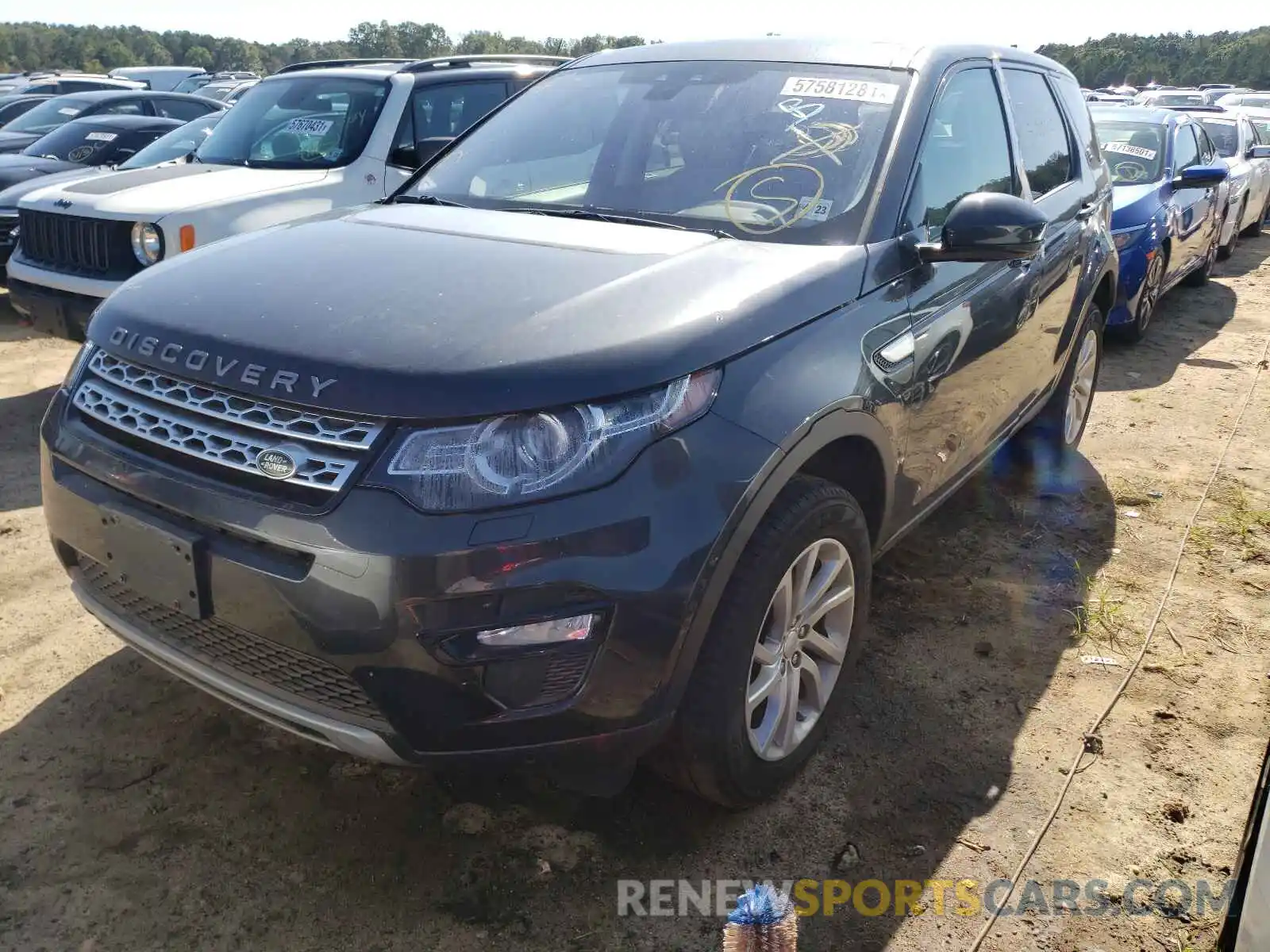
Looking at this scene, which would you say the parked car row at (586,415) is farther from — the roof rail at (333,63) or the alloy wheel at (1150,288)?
the alloy wheel at (1150,288)

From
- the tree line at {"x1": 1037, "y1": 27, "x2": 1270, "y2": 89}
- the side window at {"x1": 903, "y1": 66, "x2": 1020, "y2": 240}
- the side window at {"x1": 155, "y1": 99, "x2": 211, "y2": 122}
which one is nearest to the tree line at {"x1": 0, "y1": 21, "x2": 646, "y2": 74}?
the tree line at {"x1": 1037, "y1": 27, "x2": 1270, "y2": 89}

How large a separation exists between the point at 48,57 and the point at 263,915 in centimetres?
8304

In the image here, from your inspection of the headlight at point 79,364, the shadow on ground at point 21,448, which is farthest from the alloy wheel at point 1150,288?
the shadow on ground at point 21,448

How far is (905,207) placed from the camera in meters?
2.80

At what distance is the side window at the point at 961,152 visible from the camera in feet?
9.59

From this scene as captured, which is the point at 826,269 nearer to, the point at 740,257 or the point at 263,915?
the point at 740,257

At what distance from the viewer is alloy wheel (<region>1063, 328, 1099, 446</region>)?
15.2 ft

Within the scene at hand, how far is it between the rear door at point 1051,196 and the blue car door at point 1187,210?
11.9ft

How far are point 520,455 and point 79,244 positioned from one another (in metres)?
4.33

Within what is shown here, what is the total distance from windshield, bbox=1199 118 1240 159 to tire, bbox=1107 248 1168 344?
3.97 meters

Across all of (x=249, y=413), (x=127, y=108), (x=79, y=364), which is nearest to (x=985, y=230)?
(x=249, y=413)

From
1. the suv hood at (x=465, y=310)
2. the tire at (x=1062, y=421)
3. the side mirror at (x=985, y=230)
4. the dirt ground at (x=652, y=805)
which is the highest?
the side mirror at (x=985, y=230)

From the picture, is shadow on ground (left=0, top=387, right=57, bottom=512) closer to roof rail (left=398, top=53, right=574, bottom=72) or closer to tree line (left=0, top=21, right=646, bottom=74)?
roof rail (left=398, top=53, right=574, bottom=72)

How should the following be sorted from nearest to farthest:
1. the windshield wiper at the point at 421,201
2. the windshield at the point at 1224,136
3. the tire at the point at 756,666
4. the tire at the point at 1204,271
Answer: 1. the tire at the point at 756,666
2. the windshield wiper at the point at 421,201
3. the tire at the point at 1204,271
4. the windshield at the point at 1224,136
